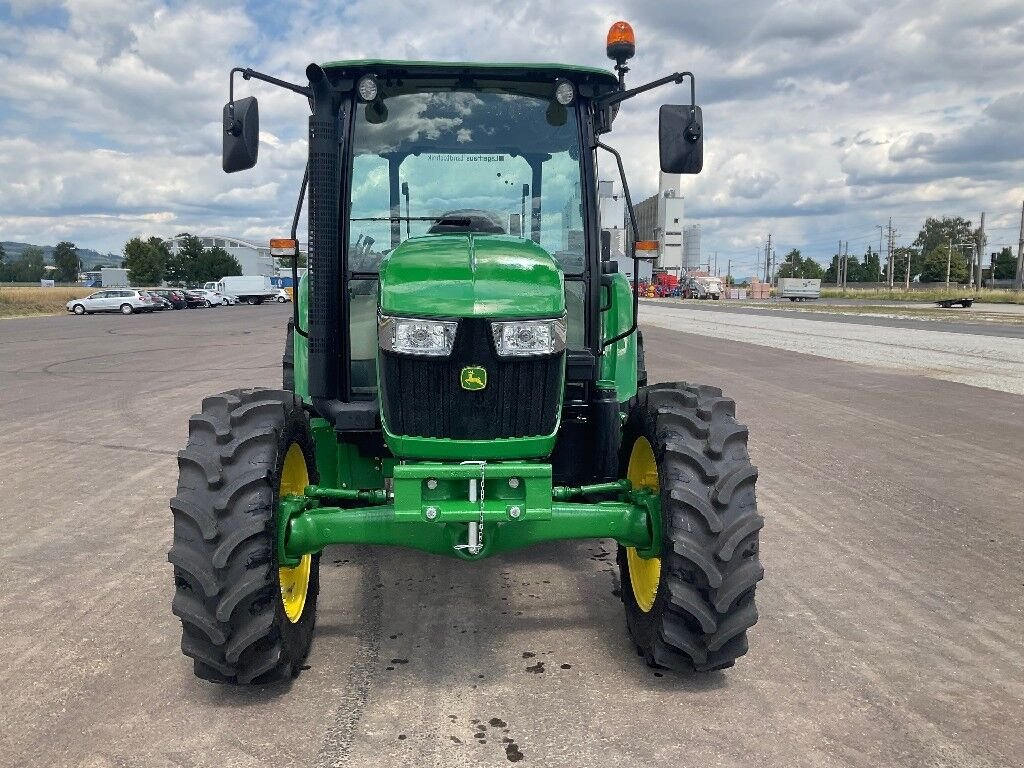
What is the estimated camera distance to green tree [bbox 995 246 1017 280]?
370ft

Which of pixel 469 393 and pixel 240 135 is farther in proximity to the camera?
→ pixel 240 135

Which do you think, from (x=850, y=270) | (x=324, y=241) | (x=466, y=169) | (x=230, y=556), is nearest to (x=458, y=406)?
(x=230, y=556)

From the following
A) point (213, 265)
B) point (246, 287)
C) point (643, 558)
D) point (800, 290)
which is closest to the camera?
point (643, 558)

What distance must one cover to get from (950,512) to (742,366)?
10844 mm

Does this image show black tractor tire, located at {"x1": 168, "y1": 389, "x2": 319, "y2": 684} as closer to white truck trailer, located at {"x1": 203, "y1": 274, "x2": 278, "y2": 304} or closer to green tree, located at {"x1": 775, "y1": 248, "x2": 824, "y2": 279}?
white truck trailer, located at {"x1": 203, "y1": 274, "x2": 278, "y2": 304}

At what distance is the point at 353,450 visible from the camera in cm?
454

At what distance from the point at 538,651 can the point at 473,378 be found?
1.34 m

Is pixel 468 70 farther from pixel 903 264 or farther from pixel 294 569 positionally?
pixel 903 264

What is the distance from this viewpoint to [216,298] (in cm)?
6322

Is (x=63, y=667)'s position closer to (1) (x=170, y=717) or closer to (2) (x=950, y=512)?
(1) (x=170, y=717)

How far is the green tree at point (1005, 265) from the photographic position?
113 m

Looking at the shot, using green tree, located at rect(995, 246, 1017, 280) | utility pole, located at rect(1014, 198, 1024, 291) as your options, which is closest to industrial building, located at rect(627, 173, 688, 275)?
utility pole, located at rect(1014, 198, 1024, 291)

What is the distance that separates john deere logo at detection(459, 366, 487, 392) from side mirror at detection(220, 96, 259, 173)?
1558mm

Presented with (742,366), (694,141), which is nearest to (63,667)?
(694,141)
